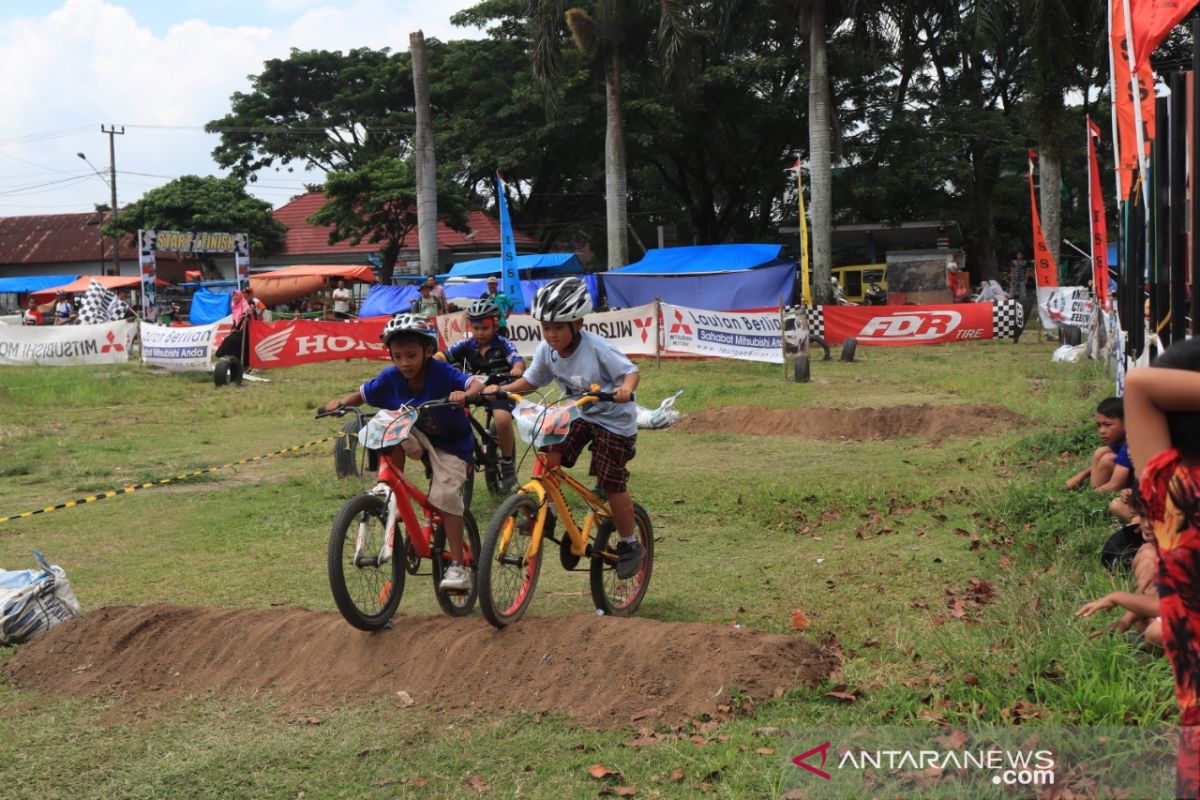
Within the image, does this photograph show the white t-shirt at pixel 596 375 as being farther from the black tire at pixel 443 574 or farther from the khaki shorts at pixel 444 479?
the black tire at pixel 443 574

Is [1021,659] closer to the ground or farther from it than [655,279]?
closer to the ground

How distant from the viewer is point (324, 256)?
51219 mm

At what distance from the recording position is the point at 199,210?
47.1 m

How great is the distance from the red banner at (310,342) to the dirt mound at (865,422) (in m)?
11.5

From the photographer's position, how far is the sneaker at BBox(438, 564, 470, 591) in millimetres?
5598

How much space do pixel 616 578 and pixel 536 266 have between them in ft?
107

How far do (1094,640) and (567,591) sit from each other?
10.0 feet

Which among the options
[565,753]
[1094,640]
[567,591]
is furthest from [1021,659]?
[567,591]

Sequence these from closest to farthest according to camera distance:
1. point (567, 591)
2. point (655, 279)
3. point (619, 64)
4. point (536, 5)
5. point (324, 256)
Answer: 1. point (567, 591)
2. point (536, 5)
3. point (619, 64)
4. point (655, 279)
5. point (324, 256)

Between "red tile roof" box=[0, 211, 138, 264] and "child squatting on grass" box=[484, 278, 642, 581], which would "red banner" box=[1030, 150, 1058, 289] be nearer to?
"child squatting on grass" box=[484, 278, 642, 581]

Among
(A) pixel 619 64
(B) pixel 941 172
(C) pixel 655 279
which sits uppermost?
(A) pixel 619 64

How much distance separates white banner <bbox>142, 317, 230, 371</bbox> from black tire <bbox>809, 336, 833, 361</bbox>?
12.0 m

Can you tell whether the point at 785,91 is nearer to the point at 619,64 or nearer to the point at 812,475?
the point at 619,64

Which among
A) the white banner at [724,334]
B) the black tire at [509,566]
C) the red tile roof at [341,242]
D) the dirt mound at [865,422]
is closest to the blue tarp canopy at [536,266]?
the red tile roof at [341,242]
